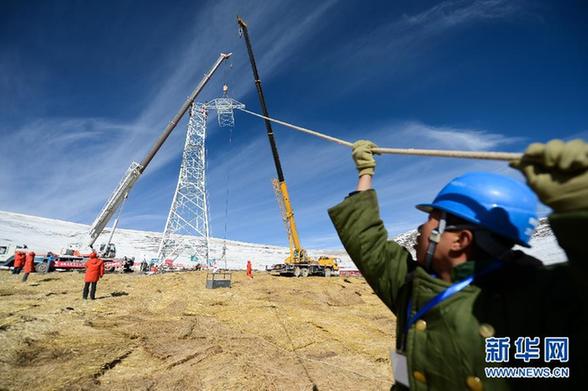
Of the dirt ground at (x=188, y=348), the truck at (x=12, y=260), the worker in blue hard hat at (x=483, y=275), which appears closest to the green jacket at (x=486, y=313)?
the worker in blue hard hat at (x=483, y=275)

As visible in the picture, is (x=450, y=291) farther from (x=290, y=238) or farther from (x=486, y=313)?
(x=290, y=238)

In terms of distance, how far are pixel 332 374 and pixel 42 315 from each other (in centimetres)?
795

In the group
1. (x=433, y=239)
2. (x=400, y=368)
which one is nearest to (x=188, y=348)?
(x=400, y=368)

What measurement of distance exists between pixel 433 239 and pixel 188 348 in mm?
5992

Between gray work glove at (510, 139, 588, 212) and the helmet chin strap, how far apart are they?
72cm

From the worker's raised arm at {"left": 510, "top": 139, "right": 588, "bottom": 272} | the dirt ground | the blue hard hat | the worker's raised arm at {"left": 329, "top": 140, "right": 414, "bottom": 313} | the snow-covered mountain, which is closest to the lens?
the worker's raised arm at {"left": 510, "top": 139, "right": 588, "bottom": 272}

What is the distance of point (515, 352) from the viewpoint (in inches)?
48.1

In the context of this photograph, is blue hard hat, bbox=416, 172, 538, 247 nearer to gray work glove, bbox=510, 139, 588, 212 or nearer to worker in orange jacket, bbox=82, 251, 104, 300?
gray work glove, bbox=510, 139, 588, 212

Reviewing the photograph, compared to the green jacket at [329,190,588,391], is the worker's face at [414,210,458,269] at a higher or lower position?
higher

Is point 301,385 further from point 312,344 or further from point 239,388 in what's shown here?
point 312,344

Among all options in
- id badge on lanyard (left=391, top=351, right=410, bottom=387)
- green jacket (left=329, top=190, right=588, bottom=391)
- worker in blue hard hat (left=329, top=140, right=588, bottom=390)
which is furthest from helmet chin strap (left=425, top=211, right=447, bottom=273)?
id badge on lanyard (left=391, top=351, right=410, bottom=387)

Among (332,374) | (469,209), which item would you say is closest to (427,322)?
(469,209)

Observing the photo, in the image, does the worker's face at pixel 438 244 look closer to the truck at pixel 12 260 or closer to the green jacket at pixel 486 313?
the green jacket at pixel 486 313

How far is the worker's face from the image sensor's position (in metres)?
1.62
